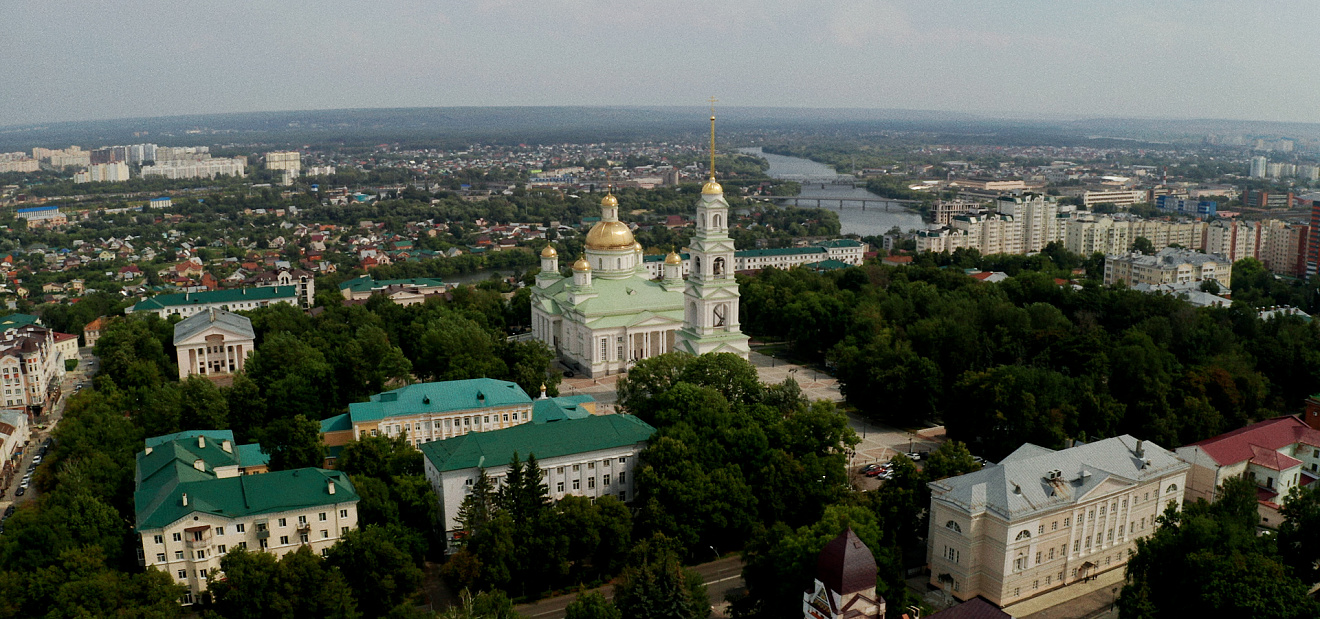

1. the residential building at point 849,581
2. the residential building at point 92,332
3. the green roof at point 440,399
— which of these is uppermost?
the residential building at point 849,581

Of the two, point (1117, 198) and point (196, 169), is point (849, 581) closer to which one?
point (1117, 198)

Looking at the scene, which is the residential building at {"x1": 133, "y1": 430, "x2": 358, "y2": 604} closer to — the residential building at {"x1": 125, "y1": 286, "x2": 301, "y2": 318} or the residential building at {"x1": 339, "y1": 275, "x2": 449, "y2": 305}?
the residential building at {"x1": 125, "y1": 286, "x2": 301, "y2": 318}

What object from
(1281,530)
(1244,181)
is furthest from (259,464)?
Answer: (1244,181)

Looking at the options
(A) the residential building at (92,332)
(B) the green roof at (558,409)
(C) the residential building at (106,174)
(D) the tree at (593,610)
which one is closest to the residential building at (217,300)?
(A) the residential building at (92,332)

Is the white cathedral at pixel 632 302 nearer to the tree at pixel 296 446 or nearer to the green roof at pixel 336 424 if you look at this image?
the green roof at pixel 336 424

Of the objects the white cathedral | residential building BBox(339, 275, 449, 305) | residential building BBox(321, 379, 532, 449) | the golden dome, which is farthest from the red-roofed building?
residential building BBox(339, 275, 449, 305)

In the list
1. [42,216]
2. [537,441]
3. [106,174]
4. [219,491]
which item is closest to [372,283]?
[537,441]

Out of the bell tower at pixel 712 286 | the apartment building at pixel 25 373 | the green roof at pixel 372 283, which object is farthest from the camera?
the green roof at pixel 372 283
